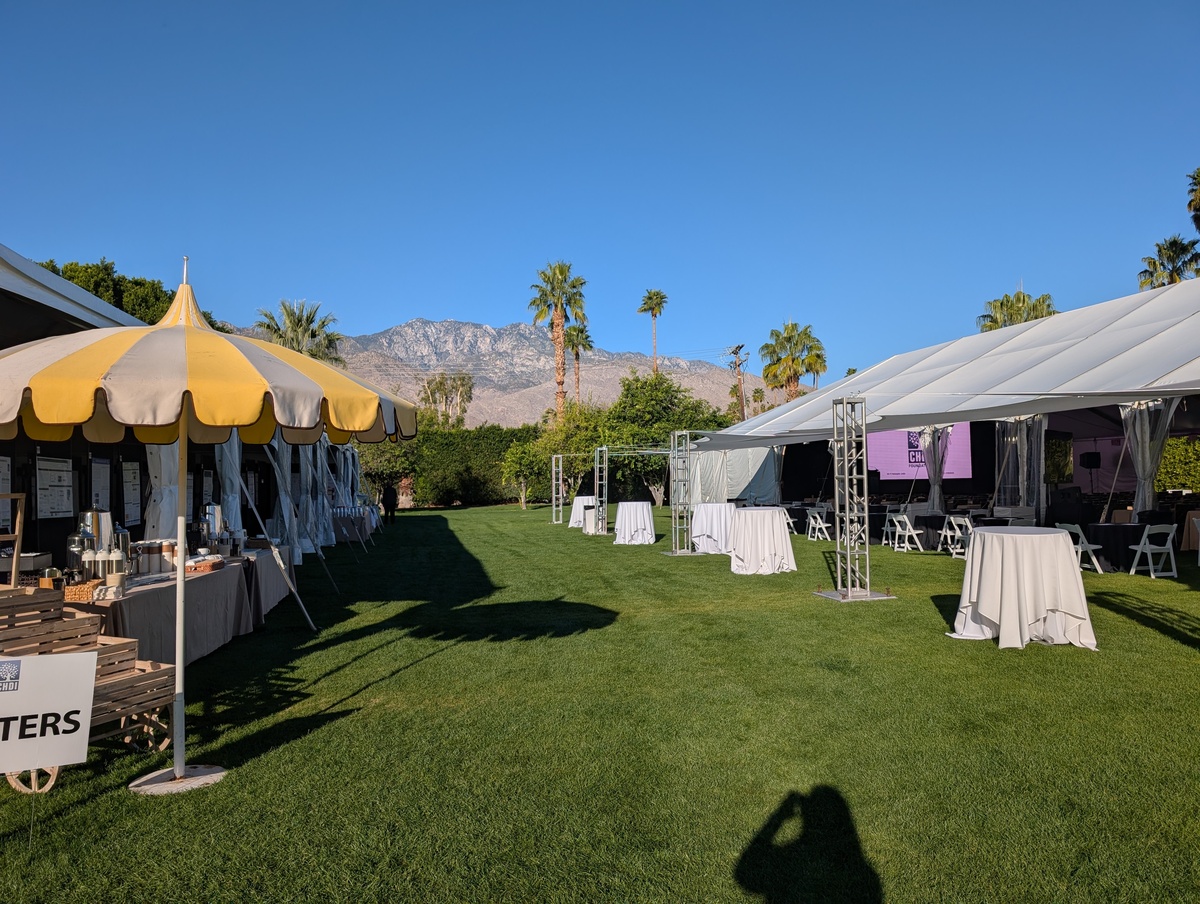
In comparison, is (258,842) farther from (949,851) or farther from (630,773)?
(949,851)

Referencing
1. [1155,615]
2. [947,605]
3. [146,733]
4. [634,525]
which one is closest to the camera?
[146,733]

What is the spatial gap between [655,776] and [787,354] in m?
37.4

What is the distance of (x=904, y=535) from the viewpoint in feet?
47.2

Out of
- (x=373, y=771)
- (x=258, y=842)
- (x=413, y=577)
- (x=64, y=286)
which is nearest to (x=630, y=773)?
(x=373, y=771)

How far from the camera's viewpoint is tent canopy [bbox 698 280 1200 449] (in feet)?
32.4

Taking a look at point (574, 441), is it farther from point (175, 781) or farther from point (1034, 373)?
point (175, 781)

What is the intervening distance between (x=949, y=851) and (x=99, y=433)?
212 inches

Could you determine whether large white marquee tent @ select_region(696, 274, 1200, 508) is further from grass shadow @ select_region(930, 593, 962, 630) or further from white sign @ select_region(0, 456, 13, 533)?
white sign @ select_region(0, 456, 13, 533)

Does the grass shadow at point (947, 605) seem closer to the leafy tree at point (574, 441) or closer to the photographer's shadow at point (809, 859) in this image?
the photographer's shadow at point (809, 859)

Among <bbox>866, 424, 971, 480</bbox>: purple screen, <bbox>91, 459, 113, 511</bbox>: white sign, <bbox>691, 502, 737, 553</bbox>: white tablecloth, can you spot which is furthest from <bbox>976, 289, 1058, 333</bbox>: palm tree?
<bbox>91, 459, 113, 511</bbox>: white sign

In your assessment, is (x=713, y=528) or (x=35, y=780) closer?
(x=35, y=780)

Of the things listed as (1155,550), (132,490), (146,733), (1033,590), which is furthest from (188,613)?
(1155,550)

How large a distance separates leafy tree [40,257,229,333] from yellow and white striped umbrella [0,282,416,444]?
2235cm

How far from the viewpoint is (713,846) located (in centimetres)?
302
